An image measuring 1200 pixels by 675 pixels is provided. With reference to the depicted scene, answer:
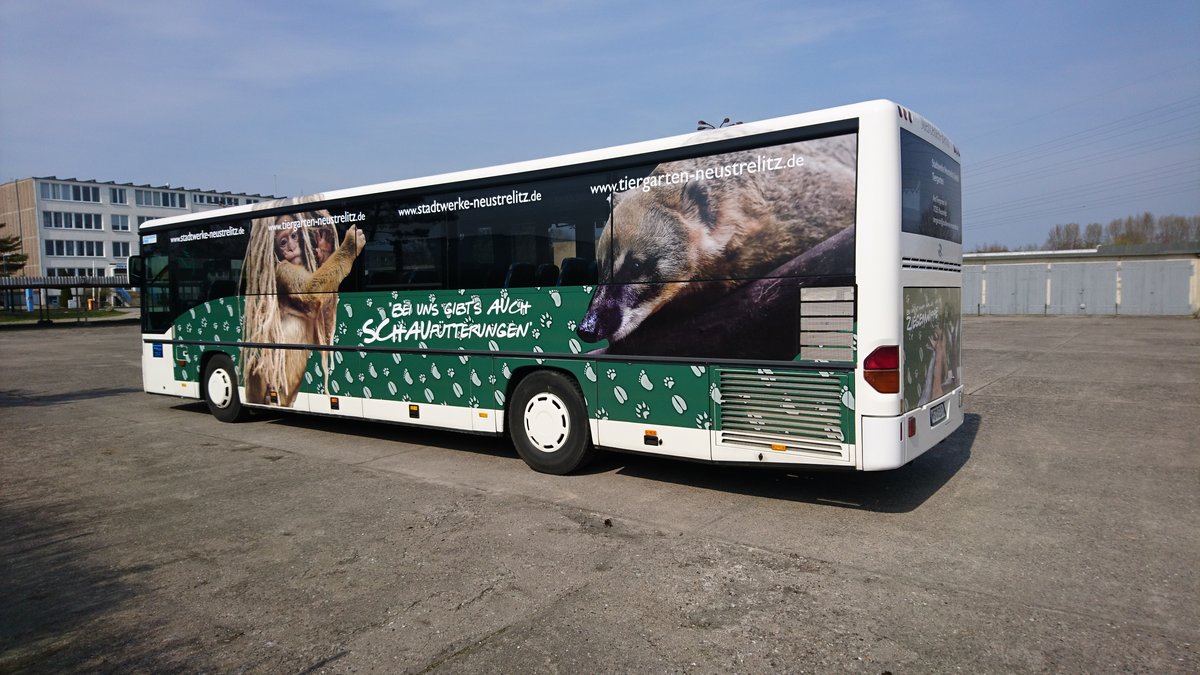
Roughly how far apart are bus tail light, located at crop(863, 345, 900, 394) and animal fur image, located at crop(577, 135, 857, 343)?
66 cm

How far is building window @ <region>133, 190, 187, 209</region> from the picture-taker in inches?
3469

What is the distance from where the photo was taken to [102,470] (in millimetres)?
8039

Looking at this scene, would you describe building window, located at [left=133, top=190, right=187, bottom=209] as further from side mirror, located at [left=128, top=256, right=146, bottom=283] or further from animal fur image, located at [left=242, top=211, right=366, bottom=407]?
animal fur image, located at [left=242, top=211, right=366, bottom=407]

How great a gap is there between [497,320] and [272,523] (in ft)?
9.49

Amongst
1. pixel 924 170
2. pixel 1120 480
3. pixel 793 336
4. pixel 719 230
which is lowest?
pixel 1120 480

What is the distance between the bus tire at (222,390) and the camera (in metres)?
11.0

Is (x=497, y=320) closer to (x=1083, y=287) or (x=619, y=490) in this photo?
(x=619, y=490)

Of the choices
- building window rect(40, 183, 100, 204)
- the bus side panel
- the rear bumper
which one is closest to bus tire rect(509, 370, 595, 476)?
the rear bumper

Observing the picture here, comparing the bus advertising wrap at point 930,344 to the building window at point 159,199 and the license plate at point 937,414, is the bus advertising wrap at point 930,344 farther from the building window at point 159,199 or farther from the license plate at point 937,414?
the building window at point 159,199

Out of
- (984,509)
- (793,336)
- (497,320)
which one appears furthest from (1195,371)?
(497,320)

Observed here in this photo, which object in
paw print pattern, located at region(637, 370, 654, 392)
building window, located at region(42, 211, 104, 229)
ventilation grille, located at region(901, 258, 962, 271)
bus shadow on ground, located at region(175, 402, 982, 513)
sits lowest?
bus shadow on ground, located at region(175, 402, 982, 513)

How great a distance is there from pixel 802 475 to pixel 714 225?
8.75ft

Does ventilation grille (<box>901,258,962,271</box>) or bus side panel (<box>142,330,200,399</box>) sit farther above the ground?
ventilation grille (<box>901,258,962,271</box>)

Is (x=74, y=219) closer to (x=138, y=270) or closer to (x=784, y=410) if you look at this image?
(x=138, y=270)
